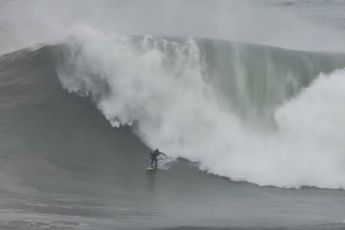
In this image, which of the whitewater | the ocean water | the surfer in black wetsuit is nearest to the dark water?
the ocean water

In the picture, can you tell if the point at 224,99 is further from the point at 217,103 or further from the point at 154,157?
the point at 154,157

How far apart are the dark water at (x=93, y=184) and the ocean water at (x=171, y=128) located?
5 cm

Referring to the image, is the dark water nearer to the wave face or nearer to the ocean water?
the ocean water

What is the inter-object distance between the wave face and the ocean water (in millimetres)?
36

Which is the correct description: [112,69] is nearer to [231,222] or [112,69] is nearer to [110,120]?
[110,120]

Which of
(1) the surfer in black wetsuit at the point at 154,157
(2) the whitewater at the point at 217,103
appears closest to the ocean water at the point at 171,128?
(2) the whitewater at the point at 217,103

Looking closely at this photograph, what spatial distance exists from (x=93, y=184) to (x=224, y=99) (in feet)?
20.5

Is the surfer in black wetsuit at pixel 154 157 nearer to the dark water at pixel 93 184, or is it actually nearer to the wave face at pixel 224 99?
the dark water at pixel 93 184

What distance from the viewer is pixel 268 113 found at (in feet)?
74.0

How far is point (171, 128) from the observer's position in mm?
21641

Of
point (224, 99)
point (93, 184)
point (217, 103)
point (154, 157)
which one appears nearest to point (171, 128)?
point (217, 103)

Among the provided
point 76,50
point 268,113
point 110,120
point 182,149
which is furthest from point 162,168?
point 76,50

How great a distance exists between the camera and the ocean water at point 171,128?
1689 cm

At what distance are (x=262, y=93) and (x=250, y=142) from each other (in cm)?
208
